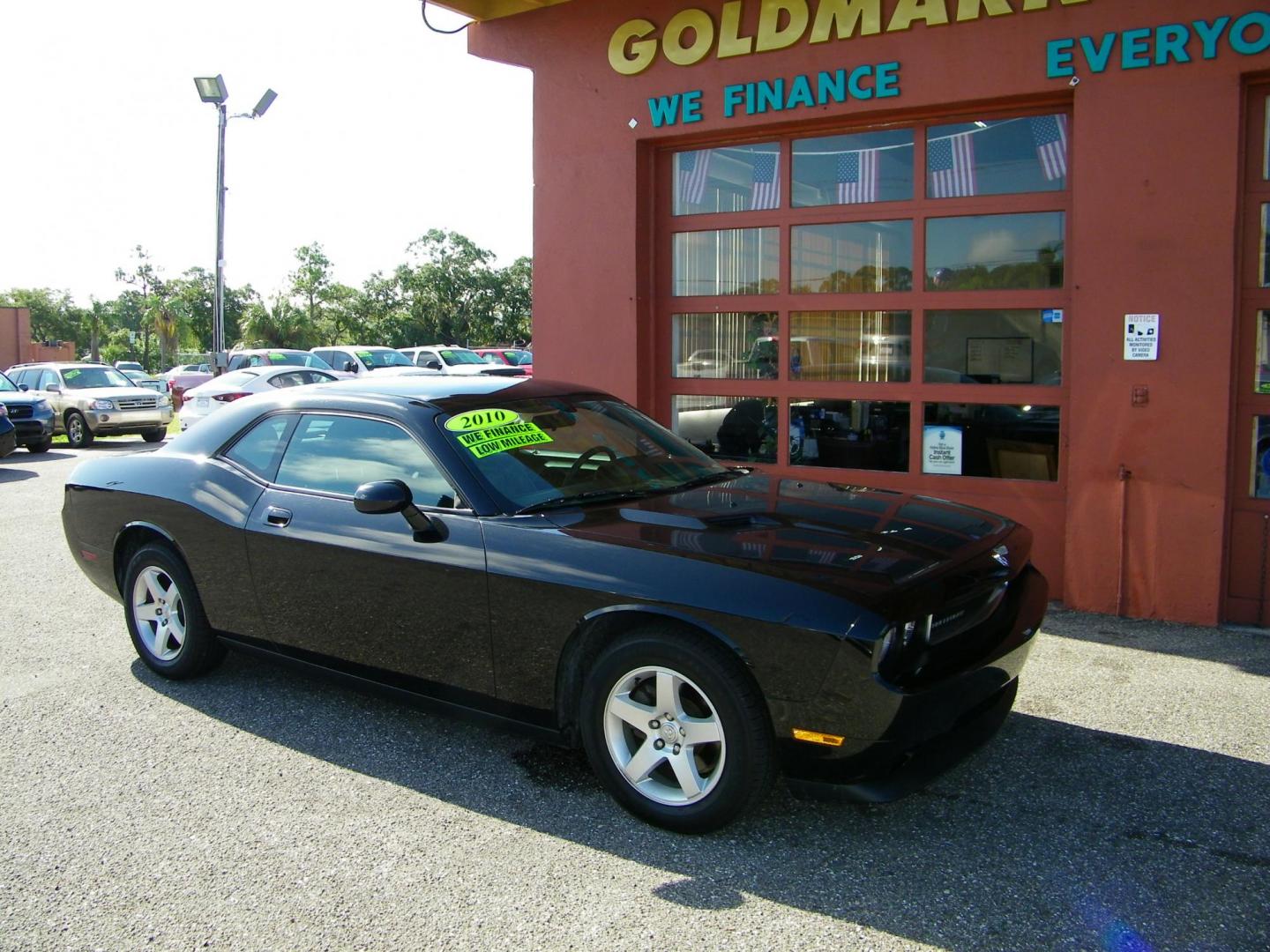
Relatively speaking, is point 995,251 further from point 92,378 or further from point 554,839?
point 92,378

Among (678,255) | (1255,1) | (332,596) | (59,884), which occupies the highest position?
(1255,1)

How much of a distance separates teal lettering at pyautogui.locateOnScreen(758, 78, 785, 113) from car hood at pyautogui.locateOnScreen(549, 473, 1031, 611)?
360cm

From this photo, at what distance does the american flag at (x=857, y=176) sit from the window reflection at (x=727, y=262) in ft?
1.82

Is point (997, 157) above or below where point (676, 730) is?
above

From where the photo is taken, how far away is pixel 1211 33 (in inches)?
223

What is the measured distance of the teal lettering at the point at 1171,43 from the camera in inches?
227

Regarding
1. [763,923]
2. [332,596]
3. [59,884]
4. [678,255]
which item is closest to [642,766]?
[763,923]

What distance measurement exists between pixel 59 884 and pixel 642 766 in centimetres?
182

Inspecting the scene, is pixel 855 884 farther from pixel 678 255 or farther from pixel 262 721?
pixel 678 255

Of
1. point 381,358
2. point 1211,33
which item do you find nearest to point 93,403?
point 381,358

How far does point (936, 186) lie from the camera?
6734 millimetres

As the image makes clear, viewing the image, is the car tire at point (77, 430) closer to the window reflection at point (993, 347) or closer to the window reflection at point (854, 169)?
the window reflection at point (854, 169)

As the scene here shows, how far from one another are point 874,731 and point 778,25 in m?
5.35

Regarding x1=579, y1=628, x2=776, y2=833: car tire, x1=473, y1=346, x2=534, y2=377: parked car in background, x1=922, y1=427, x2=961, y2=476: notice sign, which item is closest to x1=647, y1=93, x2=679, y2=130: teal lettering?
x1=922, y1=427, x2=961, y2=476: notice sign
